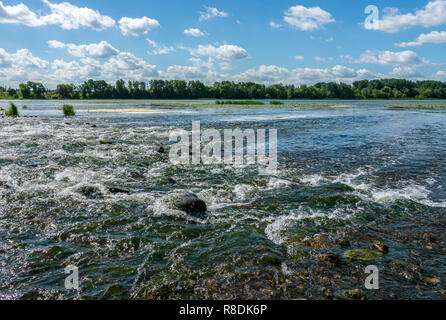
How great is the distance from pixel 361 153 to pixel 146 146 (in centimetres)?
1619

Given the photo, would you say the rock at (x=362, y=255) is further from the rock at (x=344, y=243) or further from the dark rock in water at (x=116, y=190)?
the dark rock in water at (x=116, y=190)

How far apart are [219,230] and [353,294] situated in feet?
→ 12.9

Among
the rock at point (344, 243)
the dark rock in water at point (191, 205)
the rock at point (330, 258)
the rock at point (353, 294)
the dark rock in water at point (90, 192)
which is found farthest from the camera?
the dark rock in water at point (90, 192)

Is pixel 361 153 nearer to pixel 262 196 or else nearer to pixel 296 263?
pixel 262 196

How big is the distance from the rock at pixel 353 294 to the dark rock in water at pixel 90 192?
890 centimetres

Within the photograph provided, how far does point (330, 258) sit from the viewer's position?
21.4 ft

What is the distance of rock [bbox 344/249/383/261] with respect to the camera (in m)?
6.63

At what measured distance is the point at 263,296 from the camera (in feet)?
17.6

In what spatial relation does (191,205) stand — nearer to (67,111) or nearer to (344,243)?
(344,243)
